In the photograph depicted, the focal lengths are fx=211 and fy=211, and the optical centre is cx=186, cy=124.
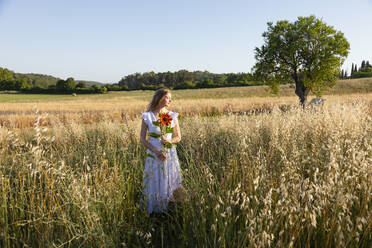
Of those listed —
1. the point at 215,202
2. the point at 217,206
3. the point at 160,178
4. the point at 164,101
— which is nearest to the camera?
the point at 217,206

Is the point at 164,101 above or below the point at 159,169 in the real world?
above

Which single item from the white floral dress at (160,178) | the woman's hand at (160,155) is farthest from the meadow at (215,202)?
the woman's hand at (160,155)

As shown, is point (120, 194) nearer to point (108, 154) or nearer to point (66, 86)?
point (108, 154)

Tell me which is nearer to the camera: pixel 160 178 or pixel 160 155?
pixel 160 155

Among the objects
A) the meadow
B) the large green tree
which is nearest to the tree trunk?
the large green tree

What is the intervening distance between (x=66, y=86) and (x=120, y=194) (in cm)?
7869

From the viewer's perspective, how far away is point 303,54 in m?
16.0

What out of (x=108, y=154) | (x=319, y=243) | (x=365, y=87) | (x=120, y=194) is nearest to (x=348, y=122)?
(x=319, y=243)

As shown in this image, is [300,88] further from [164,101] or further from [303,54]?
[164,101]

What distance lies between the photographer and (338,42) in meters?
15.4

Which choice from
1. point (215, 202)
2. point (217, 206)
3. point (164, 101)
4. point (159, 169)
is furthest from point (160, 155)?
point (217, 206)

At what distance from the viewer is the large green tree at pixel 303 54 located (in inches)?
605

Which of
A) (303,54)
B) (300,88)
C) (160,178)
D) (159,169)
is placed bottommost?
(160,178)

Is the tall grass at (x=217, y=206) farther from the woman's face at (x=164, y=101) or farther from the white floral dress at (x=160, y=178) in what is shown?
the woman's face at (x=164, y=101)
